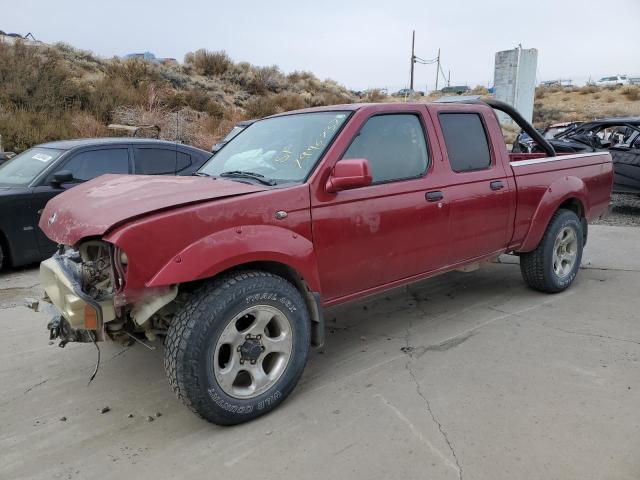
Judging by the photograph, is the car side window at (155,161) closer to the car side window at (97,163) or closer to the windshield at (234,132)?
the car side window at (97,163)

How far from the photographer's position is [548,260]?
489 cm

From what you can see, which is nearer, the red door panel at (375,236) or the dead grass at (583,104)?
the red door panel at (375,236)

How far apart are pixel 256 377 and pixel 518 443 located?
4.77 feet

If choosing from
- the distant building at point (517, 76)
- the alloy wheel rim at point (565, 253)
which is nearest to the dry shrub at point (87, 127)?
the alloy wheel rim at point (565, 253)

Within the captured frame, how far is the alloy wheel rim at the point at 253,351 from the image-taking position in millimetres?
2840

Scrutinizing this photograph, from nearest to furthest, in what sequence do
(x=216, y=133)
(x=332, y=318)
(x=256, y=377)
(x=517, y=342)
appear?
1. (x=256, y=377)
2. (x=517, y=342)
3. (x=332, y=318)
4. (x=216, y=133)

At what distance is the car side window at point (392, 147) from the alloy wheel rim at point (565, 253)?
207cm

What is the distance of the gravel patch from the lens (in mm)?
8859

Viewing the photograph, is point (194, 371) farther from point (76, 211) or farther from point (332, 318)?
point (332, 318)

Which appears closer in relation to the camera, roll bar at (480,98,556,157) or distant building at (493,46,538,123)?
roll bar at (480,98,556,157)

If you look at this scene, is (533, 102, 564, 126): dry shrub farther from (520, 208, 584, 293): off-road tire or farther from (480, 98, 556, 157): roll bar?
(520, 208, 584, 293): off-road tire

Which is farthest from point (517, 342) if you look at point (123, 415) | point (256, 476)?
point (123, 415)

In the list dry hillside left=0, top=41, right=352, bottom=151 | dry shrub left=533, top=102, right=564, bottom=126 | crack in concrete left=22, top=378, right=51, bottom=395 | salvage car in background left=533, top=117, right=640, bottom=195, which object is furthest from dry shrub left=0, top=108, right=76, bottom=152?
dry shrub left=533, top=102, right=564, bottom=126

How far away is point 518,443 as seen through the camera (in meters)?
2.68
